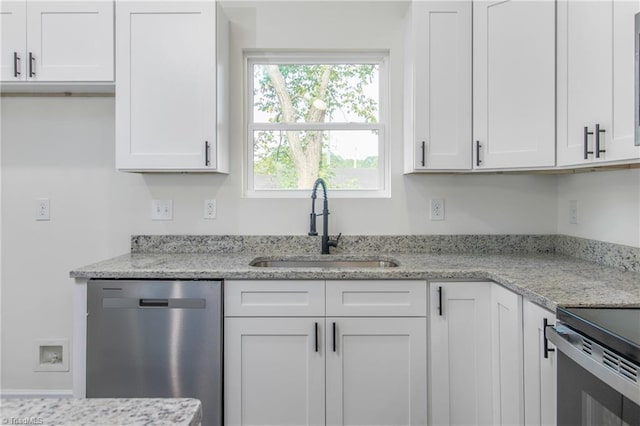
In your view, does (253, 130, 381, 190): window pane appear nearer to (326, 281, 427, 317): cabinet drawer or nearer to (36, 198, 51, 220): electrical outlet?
(326, 281, 427, 317): cabinet drawer

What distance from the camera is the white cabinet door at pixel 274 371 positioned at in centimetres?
184

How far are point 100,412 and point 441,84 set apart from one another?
6.74ft

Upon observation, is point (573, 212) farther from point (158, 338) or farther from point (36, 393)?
point (36, 393)

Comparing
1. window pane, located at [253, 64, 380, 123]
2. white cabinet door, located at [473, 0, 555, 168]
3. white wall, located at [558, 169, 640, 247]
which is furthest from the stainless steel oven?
window pane, located at [253, 64, 380, 123]

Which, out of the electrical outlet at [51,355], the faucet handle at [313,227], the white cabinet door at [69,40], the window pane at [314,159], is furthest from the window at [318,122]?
the electrical outlet at [51,355]

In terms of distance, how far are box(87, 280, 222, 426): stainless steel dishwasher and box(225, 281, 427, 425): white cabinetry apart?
7cm

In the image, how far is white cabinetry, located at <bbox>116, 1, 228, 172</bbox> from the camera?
83.7 inches

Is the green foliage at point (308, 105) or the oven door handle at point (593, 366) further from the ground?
the green foliage at point (308, 105)

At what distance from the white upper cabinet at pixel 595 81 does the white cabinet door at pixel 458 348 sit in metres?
0.70

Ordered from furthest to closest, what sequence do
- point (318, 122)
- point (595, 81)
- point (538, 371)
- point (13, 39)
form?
point (318, 122), point (13, 39), point (595, 81), point (538, 371)

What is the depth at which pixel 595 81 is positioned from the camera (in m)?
1.63

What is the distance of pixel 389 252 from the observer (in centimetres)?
245

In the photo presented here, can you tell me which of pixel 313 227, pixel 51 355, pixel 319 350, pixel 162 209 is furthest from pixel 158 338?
pixel 51 355

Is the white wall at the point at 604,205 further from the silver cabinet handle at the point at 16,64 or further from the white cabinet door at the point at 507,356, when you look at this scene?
the silver cabinet handle at the point at 16,64
